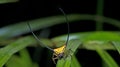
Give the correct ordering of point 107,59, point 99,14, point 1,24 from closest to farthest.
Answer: point 107,59
point 99,14
point 1,24

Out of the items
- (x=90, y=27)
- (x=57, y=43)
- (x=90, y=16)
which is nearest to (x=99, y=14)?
(x=90, y=16)

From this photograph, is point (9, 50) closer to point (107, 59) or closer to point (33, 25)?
point (107, 59)

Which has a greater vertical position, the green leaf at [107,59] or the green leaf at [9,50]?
the green leaf at [9,50]

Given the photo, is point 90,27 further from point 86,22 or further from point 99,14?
point 99,14

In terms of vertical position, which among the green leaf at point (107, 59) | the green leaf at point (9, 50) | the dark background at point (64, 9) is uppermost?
the green leaf at point (9, 50)

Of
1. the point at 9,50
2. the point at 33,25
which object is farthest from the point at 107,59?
the point at 33,25

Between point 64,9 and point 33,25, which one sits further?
point 64,9

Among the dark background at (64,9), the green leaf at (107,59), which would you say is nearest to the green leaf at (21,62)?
the green leaf at (107,59)

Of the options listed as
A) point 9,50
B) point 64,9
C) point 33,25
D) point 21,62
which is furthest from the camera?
point 64,9

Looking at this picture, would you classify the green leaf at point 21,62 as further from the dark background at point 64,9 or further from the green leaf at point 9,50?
the dark background at point 64,9
